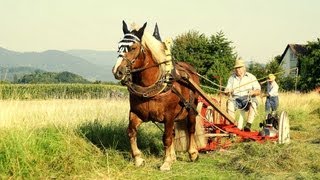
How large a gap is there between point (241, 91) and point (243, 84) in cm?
14

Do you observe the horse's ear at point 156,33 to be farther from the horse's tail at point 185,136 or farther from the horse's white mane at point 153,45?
the horse's tail at point 185,136

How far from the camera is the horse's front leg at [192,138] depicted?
8.22 m

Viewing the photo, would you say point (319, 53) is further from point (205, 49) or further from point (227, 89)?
point (227, 89)

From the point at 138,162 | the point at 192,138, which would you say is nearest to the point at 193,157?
the point at 192,138

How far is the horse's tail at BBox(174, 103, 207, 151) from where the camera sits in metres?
8.51

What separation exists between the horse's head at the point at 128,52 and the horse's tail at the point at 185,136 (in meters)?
2.08

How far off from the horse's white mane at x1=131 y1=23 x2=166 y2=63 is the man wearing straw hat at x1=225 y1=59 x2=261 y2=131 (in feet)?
9.03

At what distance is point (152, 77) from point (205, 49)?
36.0 metres

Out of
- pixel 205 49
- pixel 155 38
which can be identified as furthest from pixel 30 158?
pixel 205 49

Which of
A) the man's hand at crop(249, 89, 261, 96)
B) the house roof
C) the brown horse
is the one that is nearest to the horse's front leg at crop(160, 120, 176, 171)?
the brown horse

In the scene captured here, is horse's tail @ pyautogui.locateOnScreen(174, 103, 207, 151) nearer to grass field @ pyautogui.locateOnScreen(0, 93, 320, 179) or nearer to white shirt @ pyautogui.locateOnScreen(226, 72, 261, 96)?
grass field @ pyautogui.locateOnScreen(0, 93, 320, 179)

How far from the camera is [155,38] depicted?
7.36m

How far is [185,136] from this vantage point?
852 cm

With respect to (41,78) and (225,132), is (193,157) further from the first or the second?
(41,78)
